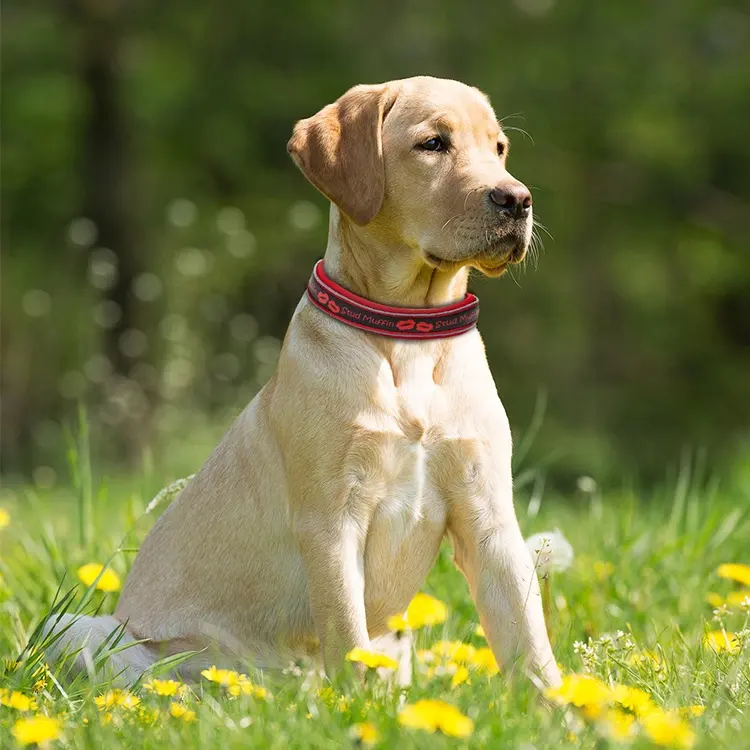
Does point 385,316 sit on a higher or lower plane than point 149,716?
higher

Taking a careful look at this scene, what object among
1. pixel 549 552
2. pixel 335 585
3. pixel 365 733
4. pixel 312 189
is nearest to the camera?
pixel 365 733

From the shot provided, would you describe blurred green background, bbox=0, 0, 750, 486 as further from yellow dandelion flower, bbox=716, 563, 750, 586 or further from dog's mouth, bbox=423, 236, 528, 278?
dog's mouth, bbox=423, 236, 528, 278

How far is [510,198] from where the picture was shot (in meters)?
3.06

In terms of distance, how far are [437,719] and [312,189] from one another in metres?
10.1

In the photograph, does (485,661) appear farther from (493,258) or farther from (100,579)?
(100,579)

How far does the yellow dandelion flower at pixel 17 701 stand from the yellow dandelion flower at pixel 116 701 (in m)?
0.15

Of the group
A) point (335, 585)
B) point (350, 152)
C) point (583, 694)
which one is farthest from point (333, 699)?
point (350, 152)

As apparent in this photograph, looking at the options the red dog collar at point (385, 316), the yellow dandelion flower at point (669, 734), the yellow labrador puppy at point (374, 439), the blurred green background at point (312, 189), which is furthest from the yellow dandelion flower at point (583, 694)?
the blurred green background at point (312, 189)

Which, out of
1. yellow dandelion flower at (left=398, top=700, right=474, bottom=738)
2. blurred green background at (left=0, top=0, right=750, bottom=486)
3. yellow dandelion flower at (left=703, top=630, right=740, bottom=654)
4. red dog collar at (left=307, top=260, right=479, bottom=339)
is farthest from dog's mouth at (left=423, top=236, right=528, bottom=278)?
blurred green background at (left=0, top=0, right=750, bottom=486)

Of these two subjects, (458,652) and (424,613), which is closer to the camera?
(458,652)

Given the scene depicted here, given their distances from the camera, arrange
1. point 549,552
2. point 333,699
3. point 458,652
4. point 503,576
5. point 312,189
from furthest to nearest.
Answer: point 312,189 < point 549,552 < point 458,652 < point 503,576 < point 333,699

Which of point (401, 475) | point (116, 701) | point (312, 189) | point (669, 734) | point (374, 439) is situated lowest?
point (116, 701)

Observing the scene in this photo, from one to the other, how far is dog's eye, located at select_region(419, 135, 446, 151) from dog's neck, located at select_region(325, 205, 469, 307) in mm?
259

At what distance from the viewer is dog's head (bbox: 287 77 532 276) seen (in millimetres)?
3115
